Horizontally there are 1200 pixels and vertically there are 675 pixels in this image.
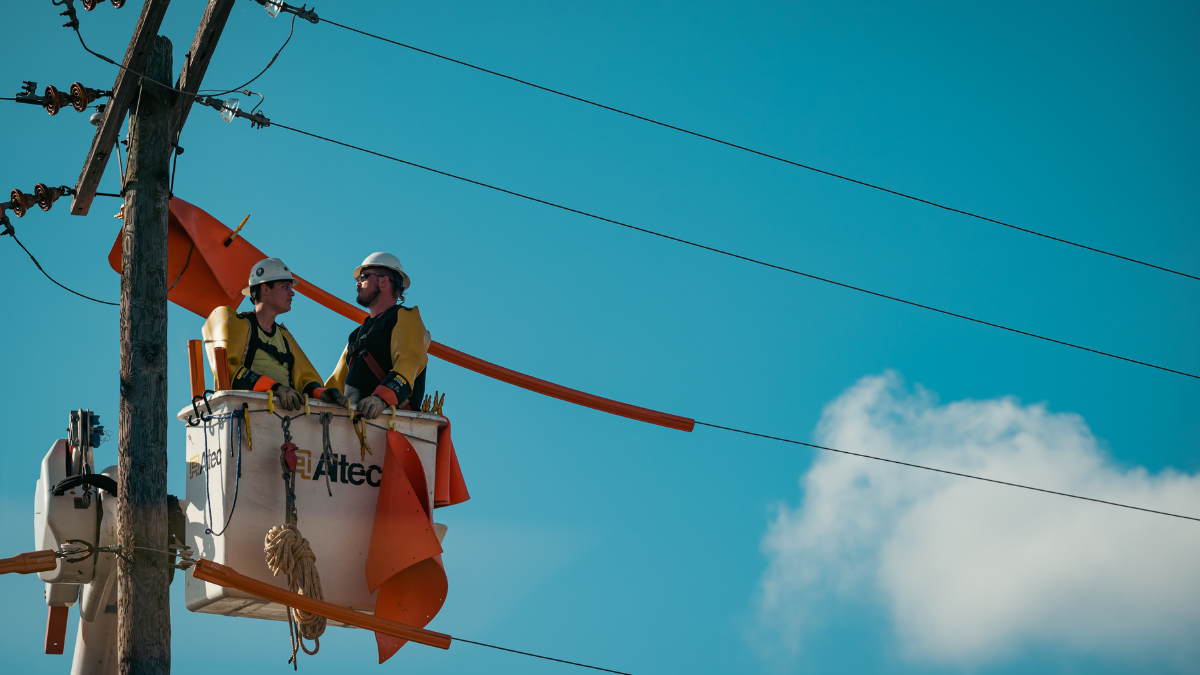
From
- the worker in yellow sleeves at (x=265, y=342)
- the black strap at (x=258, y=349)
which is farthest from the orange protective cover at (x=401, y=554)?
the black strap at (x=258, y=349)

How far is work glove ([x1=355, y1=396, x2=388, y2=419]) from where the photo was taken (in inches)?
411

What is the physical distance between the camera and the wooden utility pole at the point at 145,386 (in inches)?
397

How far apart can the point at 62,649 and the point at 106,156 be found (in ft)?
12.3

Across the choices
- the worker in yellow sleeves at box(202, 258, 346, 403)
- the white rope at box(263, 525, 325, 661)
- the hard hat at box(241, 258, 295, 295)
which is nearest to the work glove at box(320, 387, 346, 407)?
the worker in yellow sleeves at box(202, 258, 346, 403)

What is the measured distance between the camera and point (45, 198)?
37.6 feet

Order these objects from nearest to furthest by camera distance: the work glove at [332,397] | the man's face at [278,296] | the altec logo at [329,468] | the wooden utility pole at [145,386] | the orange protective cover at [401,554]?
1. the wooden utility pole at [145,386]
2. the altec logo at [329,468]
3. the orange protective cover at [401,554]
4. the work glove at [332,397]
5. the man's face at [278,296]

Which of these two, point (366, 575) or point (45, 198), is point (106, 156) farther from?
point (366, 575)

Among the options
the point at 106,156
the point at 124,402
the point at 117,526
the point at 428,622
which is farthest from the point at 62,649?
the point at 106,156

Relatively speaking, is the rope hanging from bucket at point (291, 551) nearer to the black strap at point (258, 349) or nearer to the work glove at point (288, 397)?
the work glove at point (288, 397)

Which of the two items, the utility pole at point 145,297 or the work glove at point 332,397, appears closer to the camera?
the utility pole at point 145,297

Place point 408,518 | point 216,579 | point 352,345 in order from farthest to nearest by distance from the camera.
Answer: point 352,345 → point 408,518 → point 216,579

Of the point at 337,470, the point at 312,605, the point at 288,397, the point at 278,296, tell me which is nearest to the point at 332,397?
the point at 288,397

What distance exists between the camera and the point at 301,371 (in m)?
11.1

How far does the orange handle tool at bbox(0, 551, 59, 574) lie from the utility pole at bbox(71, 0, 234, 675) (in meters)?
0.49
